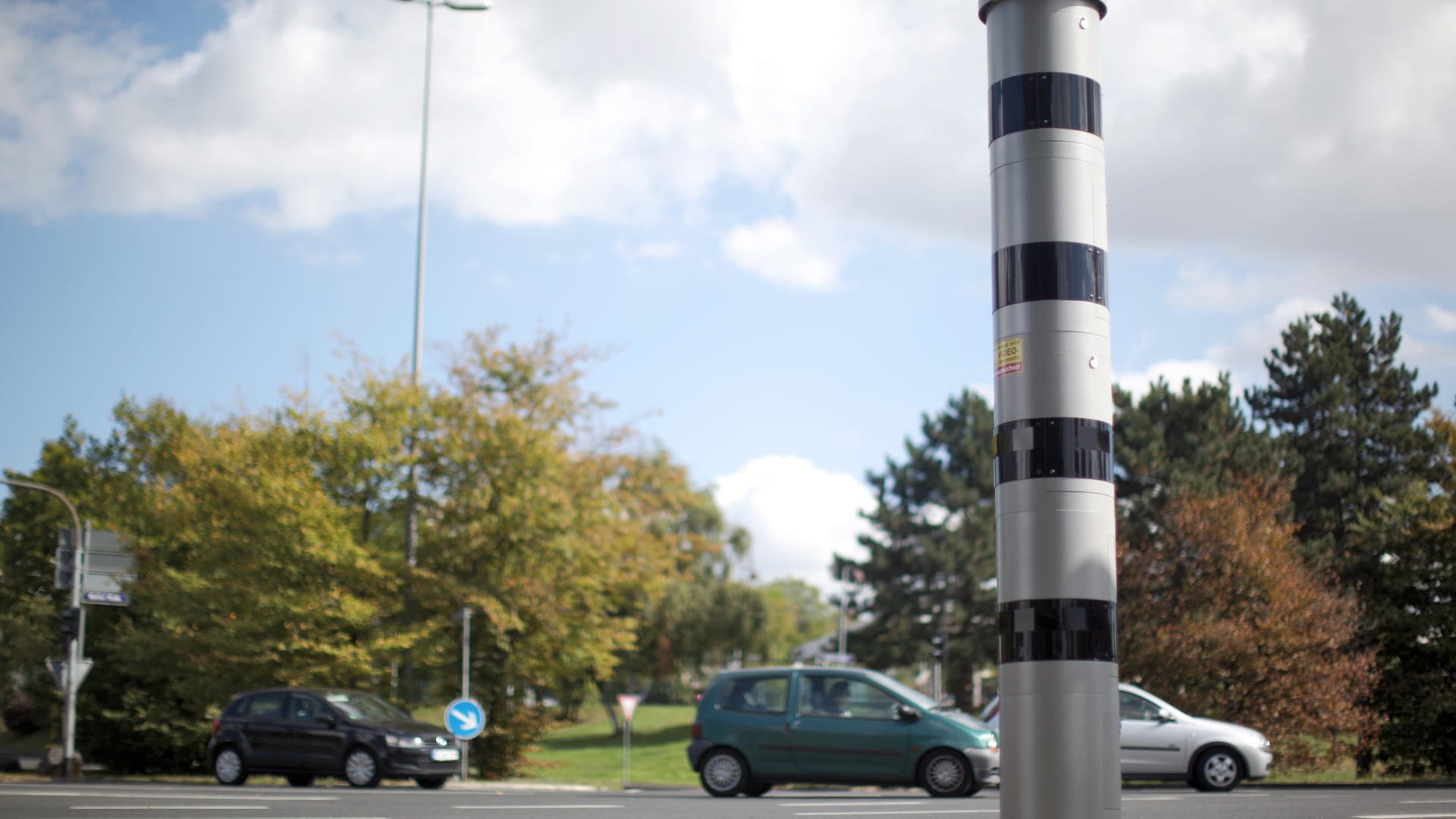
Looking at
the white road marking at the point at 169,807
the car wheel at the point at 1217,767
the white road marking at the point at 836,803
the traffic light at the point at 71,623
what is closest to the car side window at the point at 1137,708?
the car wheel at the point at 1217,767

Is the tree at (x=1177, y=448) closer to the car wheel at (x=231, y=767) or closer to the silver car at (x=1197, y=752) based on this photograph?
the silver car at (x=1197, y=752)

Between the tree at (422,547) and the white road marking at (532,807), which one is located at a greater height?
the tree at (422,547)

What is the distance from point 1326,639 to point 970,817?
2143cm

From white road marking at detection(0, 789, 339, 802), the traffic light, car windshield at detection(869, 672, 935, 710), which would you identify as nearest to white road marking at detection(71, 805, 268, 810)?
white road marking at detection(0, 789, 339, 802)

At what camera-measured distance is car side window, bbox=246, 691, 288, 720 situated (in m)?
22.5

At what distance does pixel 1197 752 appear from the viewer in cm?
2023

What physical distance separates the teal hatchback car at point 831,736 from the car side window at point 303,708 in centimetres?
716

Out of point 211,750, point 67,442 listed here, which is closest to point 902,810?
point 211,750

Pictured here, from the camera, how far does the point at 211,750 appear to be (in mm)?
23047

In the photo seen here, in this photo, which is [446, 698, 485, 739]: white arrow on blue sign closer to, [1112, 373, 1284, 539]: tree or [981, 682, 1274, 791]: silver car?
[981, 682, 1274, 791]: silver car

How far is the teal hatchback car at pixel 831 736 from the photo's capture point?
1750cm

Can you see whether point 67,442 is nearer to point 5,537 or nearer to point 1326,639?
point 5,537

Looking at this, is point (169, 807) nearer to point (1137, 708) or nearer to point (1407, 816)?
point (1407, 816)

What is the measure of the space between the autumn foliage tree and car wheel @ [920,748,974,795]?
14685 mm
